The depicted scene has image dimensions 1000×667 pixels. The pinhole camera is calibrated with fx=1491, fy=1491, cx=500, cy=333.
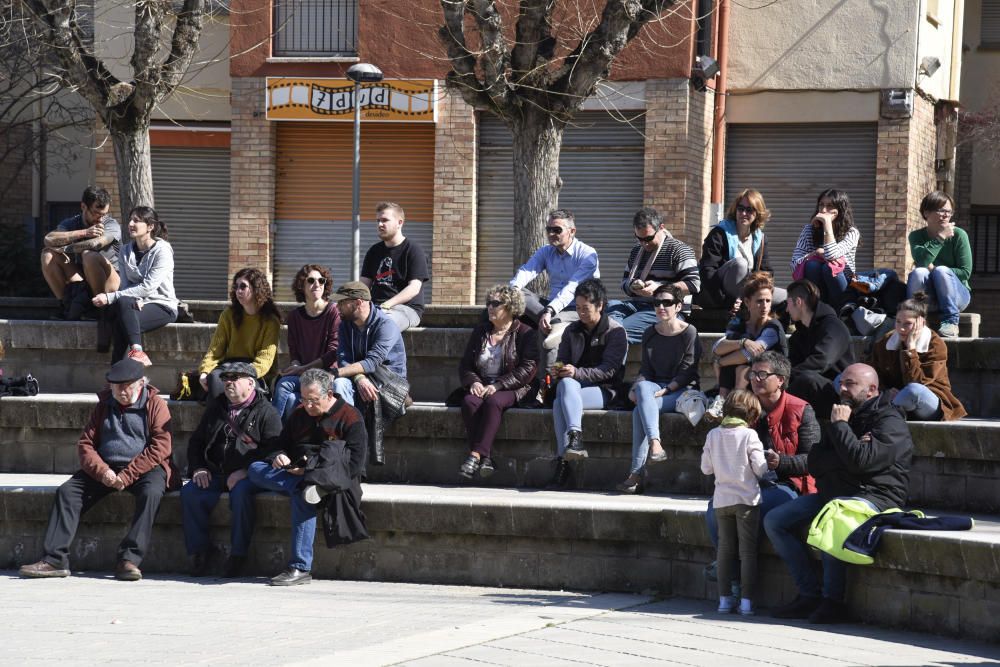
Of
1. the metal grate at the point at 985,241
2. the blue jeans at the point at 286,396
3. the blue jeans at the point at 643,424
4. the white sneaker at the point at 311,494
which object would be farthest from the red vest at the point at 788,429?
the metal grate at the point at 985,241

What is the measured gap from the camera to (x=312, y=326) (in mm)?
12008

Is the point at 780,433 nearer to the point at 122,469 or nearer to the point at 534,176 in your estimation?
the point at 122,469

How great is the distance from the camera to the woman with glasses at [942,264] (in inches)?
463

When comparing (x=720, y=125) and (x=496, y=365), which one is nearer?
(x=496, y=365)

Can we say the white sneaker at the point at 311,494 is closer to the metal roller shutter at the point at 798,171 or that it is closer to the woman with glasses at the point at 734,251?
the woman with glasses at the point at 734,251

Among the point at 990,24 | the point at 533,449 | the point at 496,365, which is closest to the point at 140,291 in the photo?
the point at 496,365

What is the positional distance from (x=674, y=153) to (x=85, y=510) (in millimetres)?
12582

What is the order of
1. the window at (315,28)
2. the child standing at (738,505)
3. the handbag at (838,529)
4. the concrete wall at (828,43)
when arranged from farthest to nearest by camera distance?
1. the window at (315,28)
2. the concrete wall at (828,43)
3. the child standing at (738,505)
4. the handbag at (838,529)

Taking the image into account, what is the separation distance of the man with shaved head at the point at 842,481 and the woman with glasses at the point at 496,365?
9.35ft

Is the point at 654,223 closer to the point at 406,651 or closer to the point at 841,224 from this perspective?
the point at 841,224

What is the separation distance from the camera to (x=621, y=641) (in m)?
8.01

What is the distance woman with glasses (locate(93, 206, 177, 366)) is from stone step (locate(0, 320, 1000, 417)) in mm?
237

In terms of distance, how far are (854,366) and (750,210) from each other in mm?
3517

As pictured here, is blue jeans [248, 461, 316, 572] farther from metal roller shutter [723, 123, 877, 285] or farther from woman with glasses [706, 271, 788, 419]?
metal roller shutter [723, 123, 877, 285]
